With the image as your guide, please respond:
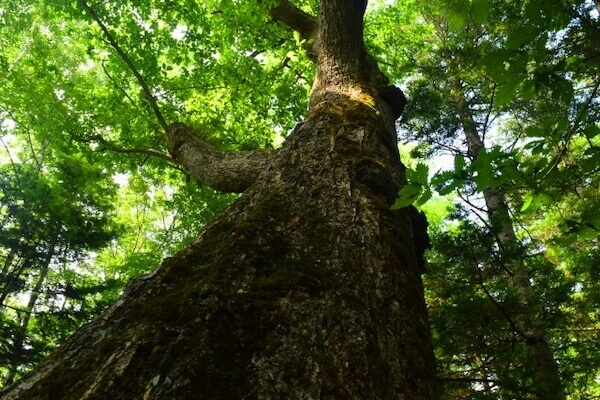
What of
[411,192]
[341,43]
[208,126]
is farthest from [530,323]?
[208,126]

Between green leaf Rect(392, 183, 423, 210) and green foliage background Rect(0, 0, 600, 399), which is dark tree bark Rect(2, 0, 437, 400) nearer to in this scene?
green leaf Rect(392, 183, 423, 210)

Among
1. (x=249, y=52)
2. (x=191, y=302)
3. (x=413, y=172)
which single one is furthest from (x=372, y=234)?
(x=249, y=52)

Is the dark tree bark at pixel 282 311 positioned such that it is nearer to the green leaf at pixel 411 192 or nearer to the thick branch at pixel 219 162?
the green leaf at pixel 411 192

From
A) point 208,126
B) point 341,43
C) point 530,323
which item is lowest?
point 530,323

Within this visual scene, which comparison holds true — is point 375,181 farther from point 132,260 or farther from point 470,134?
point 132,260

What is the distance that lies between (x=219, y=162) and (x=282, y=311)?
9.71 feet

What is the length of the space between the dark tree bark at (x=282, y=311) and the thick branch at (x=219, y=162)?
112 cm

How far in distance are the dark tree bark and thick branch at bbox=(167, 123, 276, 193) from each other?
112cm

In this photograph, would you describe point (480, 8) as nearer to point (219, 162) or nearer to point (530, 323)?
point (219, 162)

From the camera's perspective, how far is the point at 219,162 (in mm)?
4254

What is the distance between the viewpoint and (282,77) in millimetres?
8906

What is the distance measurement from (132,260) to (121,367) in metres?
9.39

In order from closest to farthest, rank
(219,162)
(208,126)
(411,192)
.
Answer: (411,192), (219,162), (208,126)

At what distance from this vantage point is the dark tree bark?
130 centimetres
